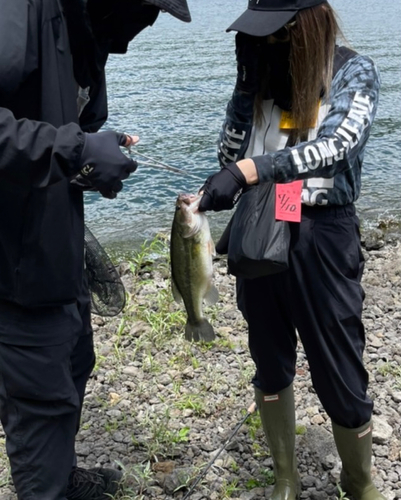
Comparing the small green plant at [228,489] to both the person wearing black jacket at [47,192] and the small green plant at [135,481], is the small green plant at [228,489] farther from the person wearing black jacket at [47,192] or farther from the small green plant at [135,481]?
the person wearing black jacket at [47,192]

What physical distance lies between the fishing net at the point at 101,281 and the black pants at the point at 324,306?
2.40ft

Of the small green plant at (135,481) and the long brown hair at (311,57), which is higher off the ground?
the long brown hair at (311,57)

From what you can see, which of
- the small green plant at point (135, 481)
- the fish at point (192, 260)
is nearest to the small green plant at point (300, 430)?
the small green plant at point (135, 481)

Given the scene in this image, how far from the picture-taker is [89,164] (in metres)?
3.00

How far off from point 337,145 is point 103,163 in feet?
3.40

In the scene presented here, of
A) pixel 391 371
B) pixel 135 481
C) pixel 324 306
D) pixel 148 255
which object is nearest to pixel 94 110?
pixel 324 306

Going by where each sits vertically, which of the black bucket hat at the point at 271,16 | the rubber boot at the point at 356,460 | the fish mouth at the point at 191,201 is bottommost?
the rubber boot at the point at 356,460

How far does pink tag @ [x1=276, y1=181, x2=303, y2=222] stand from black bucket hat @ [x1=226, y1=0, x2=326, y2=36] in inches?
27.0

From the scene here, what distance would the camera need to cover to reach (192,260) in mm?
3686

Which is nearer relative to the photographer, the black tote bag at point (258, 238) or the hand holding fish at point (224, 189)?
the hand holding fish at point (224, 189)

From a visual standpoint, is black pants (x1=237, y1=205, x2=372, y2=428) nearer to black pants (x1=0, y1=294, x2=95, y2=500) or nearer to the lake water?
black pants (x1=0, y1=294, x2=95, y2=500)

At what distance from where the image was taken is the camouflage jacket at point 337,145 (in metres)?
3.41

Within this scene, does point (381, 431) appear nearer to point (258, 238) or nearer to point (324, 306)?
point (324, 306)

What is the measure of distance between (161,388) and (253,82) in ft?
8.59
